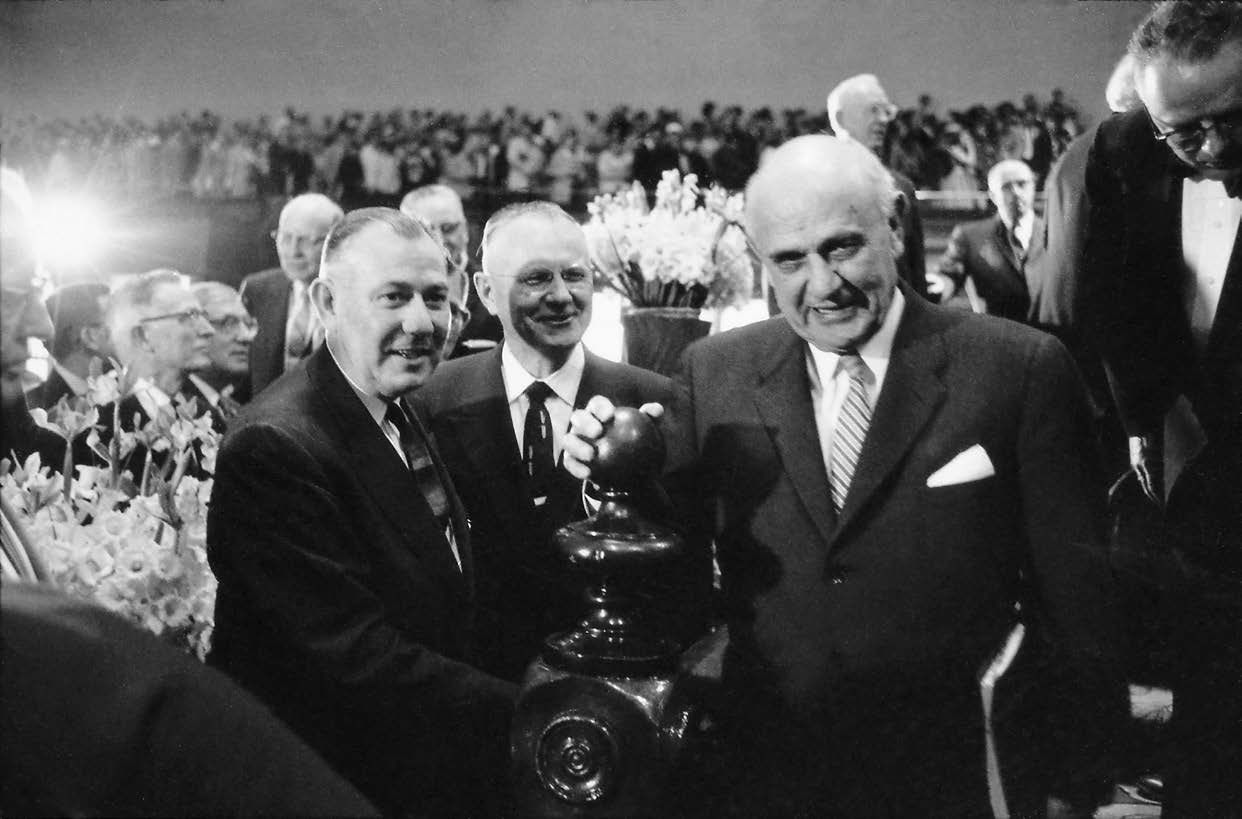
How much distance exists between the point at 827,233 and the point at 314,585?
36.6 inches

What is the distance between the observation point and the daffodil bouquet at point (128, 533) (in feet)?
5.44

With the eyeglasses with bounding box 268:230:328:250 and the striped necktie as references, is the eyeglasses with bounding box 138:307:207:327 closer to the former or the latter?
the eyeglasses with bounding box 268:230:328:250

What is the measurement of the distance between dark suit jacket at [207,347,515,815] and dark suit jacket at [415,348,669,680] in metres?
0.32

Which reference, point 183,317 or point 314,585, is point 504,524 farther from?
point 183,317

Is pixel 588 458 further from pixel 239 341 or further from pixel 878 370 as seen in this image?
pixel 239 341

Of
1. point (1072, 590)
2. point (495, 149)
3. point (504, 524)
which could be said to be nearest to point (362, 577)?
point (504, 524)

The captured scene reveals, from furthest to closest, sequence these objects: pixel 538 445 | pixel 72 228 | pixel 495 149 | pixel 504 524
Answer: pixel 72 228
pixel 495 149
pixel 538 445
pixel 504 524

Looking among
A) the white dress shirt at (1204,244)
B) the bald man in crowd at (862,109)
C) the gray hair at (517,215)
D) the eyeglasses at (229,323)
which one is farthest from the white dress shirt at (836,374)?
the eyeglasses at (229,323)

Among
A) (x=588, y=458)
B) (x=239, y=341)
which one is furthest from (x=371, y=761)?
(x=239, y=341)

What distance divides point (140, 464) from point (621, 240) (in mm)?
1446

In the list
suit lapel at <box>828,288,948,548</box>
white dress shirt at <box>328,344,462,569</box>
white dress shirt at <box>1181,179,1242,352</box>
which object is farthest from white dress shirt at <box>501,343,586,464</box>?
white dress shirt at <box>1181,179,1242,352</box>

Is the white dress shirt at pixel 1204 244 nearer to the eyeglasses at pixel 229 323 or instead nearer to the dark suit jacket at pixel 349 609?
the dark suit jacket at pixel 349 609

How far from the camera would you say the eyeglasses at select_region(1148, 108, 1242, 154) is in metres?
1.50

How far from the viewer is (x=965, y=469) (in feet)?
4.97
